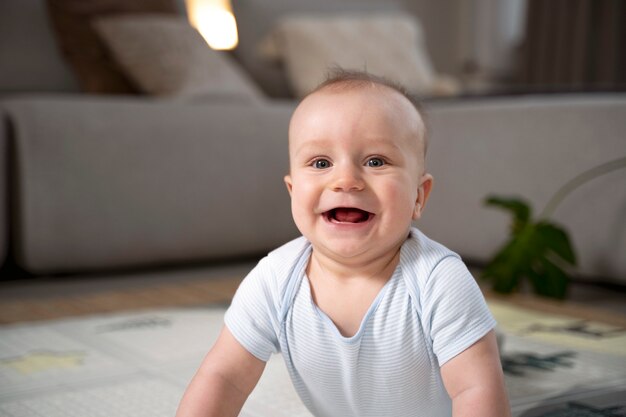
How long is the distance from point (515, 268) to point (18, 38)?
146 cm

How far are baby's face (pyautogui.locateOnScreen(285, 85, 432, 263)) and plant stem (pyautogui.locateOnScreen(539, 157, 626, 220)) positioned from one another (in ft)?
3.54

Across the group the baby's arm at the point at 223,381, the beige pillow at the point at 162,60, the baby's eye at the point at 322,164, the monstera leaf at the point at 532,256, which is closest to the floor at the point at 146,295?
the monstera leaf at the point at 532,256

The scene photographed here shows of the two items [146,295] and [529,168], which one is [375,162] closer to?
[146,295]

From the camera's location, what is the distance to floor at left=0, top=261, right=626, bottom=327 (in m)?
1.56

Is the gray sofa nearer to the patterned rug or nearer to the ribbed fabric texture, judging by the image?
the patterned rug

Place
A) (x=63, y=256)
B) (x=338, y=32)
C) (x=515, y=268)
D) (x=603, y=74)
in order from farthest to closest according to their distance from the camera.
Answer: (x=603, y=74)
(x=338, y=32)
(x=63, y=256)
(x=515, y=268)

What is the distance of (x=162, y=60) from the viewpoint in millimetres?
2301

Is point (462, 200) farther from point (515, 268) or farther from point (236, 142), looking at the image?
point (236, 142)

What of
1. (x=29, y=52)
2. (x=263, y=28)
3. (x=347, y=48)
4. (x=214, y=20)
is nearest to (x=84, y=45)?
(x=29, y=52)

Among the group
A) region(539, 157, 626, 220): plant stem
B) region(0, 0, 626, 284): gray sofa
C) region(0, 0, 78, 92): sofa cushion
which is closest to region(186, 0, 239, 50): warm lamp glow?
region(0, 0, 78, 92): sofa cushion

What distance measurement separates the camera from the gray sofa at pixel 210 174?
5.86 ft

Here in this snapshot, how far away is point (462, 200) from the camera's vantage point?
2.04 meters

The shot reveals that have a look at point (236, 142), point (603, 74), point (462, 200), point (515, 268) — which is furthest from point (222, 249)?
point (603, 74)

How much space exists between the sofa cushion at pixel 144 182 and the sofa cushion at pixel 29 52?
46 cm
